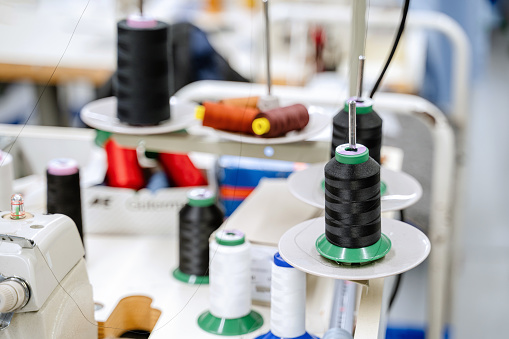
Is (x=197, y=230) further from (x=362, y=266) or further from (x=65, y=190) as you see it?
(x=362, y=266)

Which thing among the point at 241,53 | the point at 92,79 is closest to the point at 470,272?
the point at 241,53

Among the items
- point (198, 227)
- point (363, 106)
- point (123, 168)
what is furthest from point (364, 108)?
point (123, 168)

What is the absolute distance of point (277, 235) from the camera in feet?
3.75

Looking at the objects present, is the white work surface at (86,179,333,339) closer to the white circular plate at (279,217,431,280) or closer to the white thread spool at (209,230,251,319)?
the white thread spool at (209,230,251,319)

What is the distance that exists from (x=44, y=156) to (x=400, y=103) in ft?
2.51

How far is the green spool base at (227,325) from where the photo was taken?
1032 mm

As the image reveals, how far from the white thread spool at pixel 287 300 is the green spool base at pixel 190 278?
0.23 metres

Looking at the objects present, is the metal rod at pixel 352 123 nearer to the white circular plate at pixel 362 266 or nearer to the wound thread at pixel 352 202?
the wound thread at pixel 352 202

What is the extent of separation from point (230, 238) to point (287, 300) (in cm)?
13

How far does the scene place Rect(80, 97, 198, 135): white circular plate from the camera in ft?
3.97

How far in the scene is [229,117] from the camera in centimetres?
117

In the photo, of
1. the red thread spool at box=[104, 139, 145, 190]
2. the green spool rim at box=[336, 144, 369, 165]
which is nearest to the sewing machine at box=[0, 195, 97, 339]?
the green spool rim at box=[336, 144, 369, 165]

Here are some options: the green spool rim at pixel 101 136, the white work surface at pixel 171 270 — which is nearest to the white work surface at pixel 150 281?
the white work surface at pixel 171 270

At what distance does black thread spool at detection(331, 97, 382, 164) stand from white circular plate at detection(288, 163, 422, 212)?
63mm
